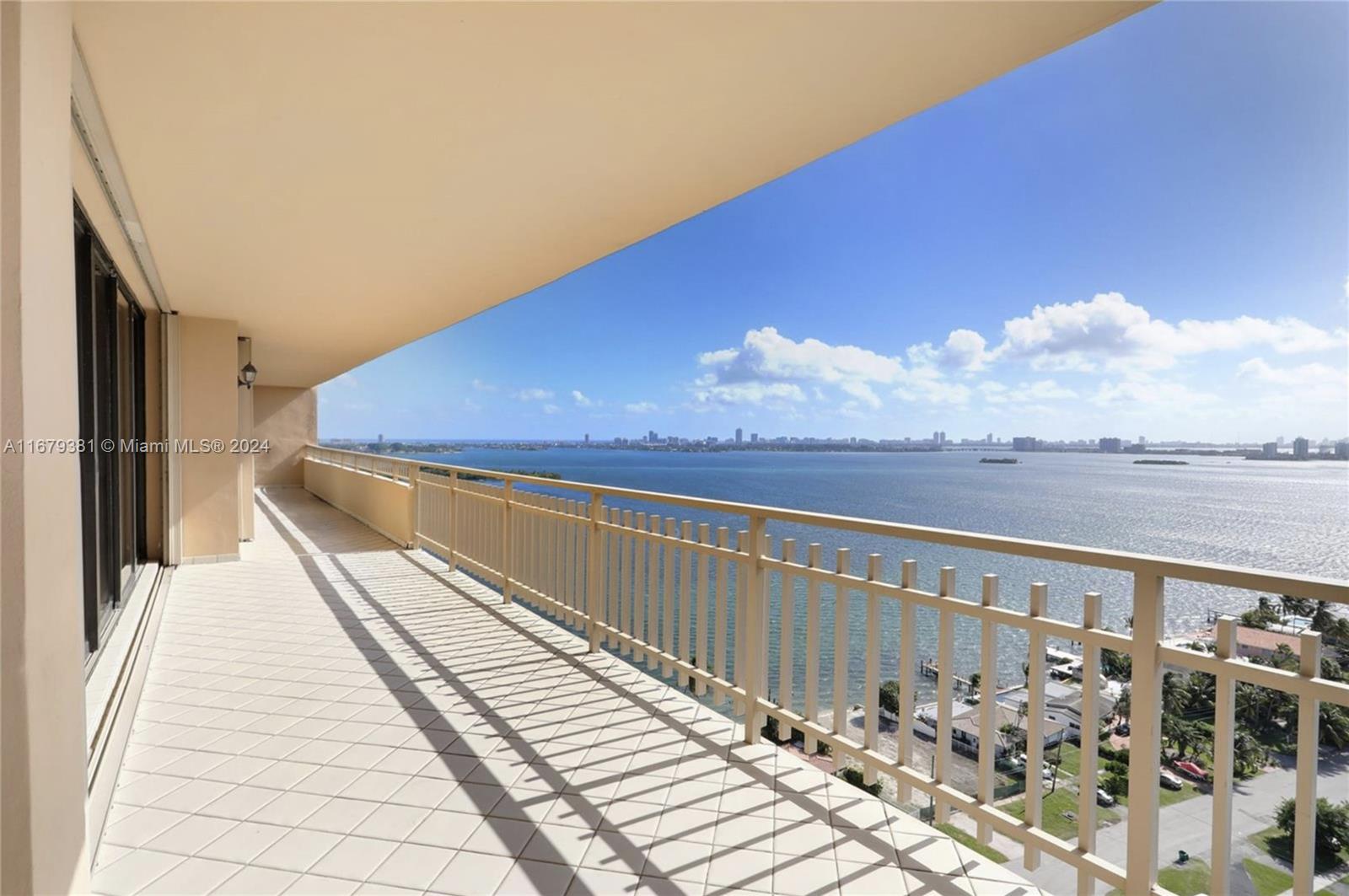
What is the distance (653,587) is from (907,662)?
1506mm

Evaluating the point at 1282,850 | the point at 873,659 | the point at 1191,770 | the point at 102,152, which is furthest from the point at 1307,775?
the point at 102,152

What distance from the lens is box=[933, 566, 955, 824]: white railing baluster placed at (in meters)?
2.08

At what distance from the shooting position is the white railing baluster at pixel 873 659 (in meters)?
2.30

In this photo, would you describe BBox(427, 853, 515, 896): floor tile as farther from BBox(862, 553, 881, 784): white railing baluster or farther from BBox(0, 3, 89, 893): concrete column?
BBox(862, 553, 881, 784): white railing baluster

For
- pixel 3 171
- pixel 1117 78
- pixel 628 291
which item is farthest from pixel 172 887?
pixel 628 291

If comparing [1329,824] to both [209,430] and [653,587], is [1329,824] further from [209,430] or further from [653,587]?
[209,430]

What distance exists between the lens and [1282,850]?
5.08 feet

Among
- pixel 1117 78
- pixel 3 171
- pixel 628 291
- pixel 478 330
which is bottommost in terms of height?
pixel 3 171

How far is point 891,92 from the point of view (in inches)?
90.6

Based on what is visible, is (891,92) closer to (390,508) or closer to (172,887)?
(172,887)

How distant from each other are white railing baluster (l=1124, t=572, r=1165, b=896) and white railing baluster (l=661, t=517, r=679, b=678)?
2011 millimetres

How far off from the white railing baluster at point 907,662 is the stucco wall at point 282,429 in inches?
606

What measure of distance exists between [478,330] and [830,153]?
6241cm

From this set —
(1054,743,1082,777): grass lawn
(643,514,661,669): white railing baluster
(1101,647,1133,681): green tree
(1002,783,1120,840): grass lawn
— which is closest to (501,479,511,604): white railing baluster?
(643,514,661,669): white railing baluster
